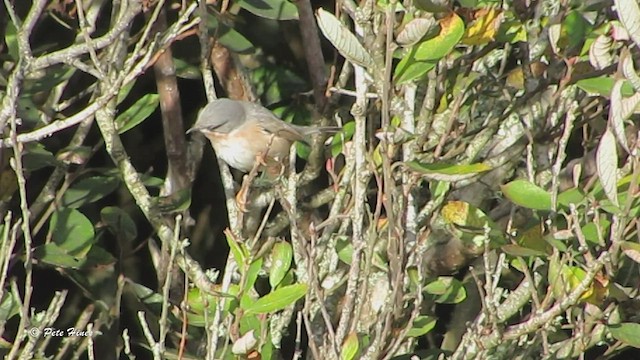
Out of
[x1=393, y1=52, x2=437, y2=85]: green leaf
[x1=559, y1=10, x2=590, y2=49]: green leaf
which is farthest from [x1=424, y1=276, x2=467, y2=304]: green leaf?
[x1=559, y1=10, x2=590, y2=49]: green leaf

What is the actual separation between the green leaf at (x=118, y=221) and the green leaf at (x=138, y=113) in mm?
328

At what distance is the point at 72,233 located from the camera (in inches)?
139

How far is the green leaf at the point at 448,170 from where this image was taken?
9.01 feet

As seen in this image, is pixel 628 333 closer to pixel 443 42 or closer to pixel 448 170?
pixel 448 170

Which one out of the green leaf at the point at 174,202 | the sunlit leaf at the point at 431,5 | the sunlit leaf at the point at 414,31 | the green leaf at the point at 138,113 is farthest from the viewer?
the green leaf at the point at 138,113

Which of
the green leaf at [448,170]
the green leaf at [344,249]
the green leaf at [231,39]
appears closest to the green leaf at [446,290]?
the green leaf at [344,249]

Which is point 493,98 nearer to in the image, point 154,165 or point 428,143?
point 428,143

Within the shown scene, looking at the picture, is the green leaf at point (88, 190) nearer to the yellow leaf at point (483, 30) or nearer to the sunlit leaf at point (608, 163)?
the yellow leaf at point (483, 30)

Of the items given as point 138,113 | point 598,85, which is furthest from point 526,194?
point 138,113

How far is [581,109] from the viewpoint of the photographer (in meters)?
3.62

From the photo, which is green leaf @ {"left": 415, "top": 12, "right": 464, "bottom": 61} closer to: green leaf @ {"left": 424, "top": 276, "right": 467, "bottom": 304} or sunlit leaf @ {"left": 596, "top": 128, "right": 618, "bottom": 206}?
sunlit leaf @ {"left": 596, "top": 128, "right": 618, "bottom": 206}

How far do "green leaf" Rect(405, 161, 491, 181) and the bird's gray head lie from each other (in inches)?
40.3

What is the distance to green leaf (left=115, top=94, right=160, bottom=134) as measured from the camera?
11.6 feet

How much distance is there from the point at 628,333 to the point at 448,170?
78 cm
